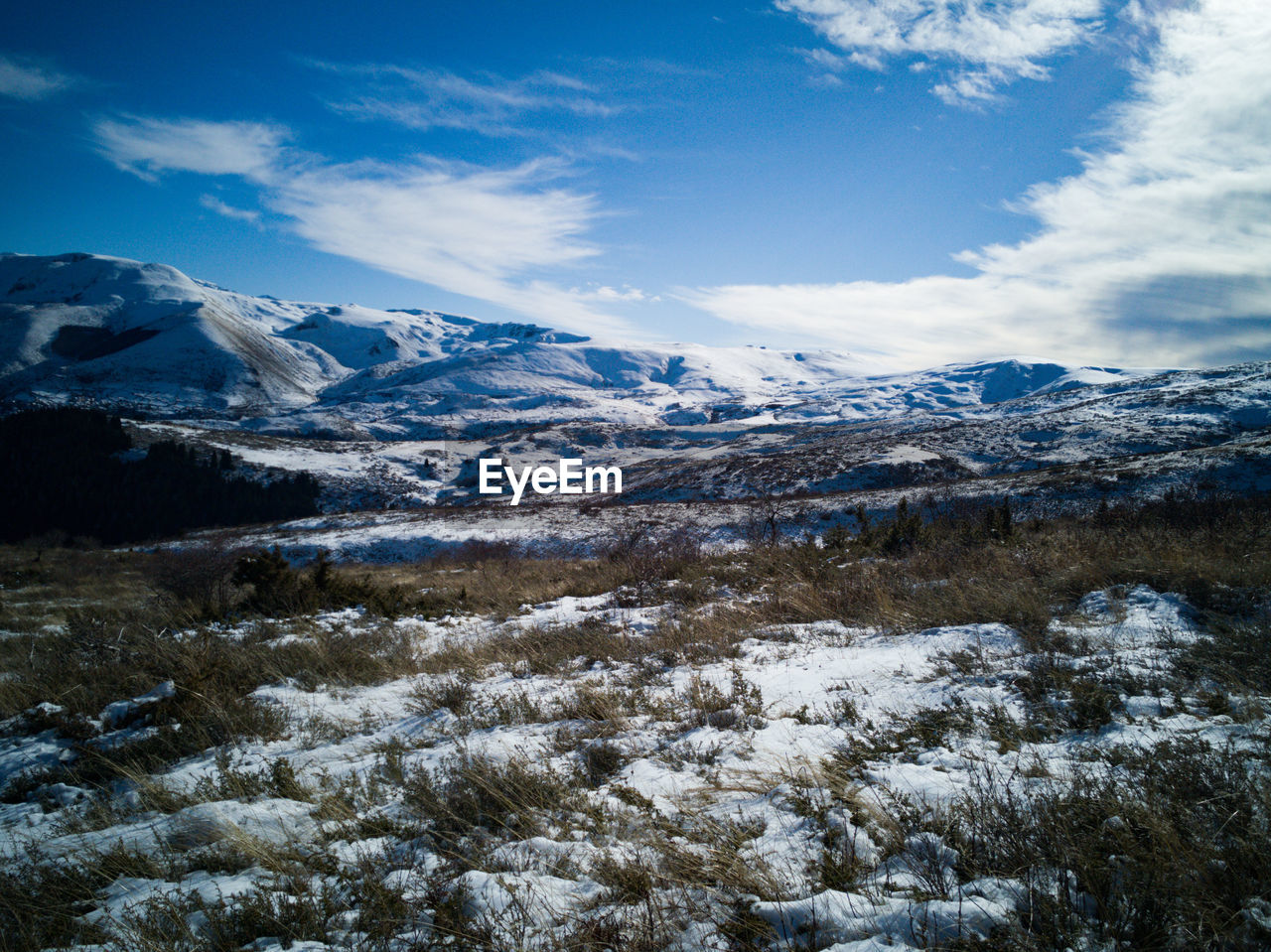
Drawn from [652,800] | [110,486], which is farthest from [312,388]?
[652,800]

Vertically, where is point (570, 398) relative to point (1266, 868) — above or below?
above

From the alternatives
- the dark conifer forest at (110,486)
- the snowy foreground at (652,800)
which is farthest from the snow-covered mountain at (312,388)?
the snowy foreground at (652,800)

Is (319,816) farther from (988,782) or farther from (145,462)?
(145,462)

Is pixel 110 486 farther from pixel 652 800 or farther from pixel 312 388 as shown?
pixel 312 388

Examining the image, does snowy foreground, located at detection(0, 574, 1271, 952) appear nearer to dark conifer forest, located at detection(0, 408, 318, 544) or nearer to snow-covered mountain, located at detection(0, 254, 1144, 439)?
dark conifer forest, located at detection(0, 408, 318, 544)

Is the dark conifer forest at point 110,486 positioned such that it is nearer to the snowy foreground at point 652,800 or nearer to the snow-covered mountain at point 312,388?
the snowy foreground at point 652,800

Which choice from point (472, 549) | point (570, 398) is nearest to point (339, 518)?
point (472, 549)
